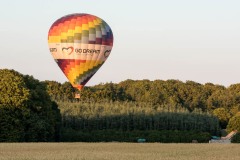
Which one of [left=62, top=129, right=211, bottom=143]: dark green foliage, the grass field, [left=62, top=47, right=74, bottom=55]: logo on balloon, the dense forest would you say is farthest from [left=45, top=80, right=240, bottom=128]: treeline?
the grass field

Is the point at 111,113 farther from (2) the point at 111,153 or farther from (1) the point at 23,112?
(2) the point at 111,153

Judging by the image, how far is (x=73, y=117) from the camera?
3927 inches

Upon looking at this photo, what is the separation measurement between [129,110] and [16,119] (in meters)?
34.5

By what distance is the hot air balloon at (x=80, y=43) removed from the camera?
7850 centimetres

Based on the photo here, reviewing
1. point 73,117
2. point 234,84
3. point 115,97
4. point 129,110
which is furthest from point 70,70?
point 234,84

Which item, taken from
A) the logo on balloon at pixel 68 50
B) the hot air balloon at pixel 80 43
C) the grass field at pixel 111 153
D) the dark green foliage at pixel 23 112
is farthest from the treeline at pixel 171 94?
the grass field at pixel 111 153

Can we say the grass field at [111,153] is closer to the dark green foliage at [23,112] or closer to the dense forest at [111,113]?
the dark green foliage at [23,112]

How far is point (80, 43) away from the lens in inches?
3125

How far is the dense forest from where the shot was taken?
2975 inches

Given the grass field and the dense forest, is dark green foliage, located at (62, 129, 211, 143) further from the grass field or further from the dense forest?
the grass field

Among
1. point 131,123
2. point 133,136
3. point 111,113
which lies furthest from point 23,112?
point 131,123

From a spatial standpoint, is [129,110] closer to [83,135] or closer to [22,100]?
[83,135]

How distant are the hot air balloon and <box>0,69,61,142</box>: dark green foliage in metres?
4.31

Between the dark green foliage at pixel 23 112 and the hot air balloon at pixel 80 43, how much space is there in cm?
431
